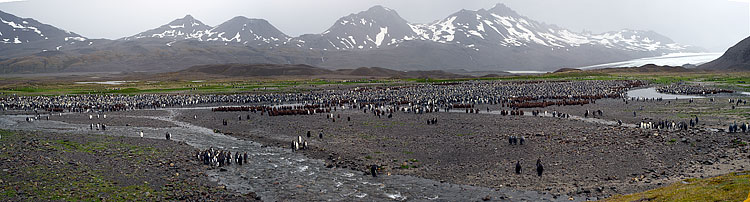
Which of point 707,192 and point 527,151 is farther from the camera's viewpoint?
point 527,151

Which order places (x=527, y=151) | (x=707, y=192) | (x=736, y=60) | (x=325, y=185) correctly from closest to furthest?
(x=707, y=192)
(x=325, y=185)
(x=527, y=151)
(x=736, y=60)

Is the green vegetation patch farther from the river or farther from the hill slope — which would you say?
the hill slope

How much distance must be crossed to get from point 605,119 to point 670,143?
11613mm

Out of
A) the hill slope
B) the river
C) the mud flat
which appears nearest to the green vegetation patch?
the mud flat

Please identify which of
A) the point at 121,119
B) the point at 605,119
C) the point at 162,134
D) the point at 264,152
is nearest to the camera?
the point at 264,152

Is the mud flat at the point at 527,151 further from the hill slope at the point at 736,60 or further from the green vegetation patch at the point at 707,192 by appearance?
the hill slope at the point at 736,60

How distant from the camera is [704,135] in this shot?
24156 millimetres

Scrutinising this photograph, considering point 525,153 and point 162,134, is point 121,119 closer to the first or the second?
point 162,134

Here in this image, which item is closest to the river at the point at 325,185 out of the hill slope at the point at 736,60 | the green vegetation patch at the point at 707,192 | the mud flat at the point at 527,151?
the mud flat at the point at 527,151

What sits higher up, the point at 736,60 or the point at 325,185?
the point at 736,60

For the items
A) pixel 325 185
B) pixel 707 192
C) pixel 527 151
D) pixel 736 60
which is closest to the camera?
pixel 707 192

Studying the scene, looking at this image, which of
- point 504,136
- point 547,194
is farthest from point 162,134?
point 547,194

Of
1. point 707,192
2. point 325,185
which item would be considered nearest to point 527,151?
point 325,185

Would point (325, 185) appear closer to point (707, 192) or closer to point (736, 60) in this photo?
point (707, 192)
